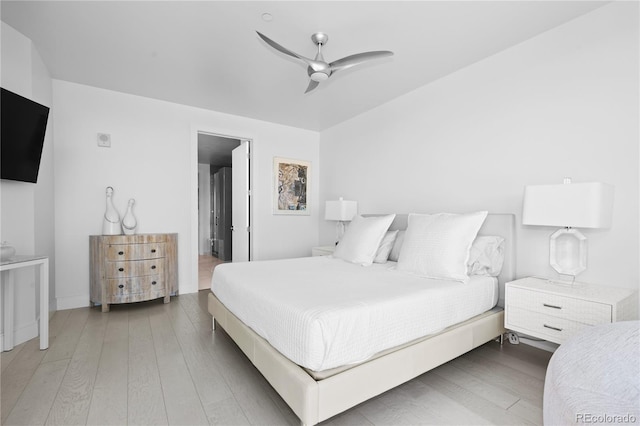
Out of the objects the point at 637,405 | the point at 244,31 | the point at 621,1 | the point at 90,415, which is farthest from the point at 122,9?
the point at 621,1

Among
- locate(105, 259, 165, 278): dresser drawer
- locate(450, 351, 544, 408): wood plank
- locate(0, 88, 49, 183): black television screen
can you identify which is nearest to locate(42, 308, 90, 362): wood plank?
locate(105, 259, 165, 278): dresser drawer

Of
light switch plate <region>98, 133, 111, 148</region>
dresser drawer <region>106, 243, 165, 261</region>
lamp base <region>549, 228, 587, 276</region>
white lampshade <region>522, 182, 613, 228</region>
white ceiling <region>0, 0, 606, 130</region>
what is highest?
white ceiling <region>0, 0, 606, 130</region>

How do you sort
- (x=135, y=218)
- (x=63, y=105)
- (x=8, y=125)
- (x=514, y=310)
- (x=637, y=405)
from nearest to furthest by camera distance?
(x=637, y=405) → (x=514, y=310) → (x=8, y=125) → (x=63, y=105) → (x=135, y=218)

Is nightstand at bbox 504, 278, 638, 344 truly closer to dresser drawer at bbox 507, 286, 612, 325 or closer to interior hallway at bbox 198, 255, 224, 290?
dresser drawer at bbox 507, 286, 612, 325

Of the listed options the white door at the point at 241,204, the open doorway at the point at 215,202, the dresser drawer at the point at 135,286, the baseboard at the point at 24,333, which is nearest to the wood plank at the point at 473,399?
the dresser drawer at the point at 135,286

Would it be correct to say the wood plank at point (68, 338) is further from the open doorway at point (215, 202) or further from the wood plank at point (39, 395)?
the open doorway at point (215, 202)

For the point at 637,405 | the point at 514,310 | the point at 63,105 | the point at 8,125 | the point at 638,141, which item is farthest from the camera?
the point at 63,105

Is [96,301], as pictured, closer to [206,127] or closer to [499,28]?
[206,127]

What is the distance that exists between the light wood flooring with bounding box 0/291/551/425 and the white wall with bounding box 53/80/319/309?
1.26 m

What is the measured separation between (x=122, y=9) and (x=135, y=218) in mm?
2328

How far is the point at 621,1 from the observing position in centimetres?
205

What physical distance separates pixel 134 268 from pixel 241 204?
73.6 inches

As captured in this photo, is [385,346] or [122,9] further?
[122,9]

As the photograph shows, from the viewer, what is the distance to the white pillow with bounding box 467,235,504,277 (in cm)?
249
